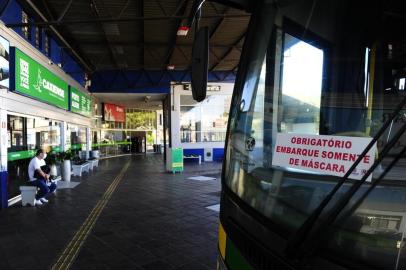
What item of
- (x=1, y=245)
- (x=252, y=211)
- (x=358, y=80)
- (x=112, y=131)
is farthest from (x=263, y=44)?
(x=112, y=131)

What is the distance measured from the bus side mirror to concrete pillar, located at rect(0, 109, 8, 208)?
6993mm

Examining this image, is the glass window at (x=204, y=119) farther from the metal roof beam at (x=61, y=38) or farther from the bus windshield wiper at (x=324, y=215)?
the bus windshield wiper at (x=324, y=215)

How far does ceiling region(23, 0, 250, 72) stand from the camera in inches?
385

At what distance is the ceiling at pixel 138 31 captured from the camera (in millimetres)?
9773

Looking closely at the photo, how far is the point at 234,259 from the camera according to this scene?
1845 mm

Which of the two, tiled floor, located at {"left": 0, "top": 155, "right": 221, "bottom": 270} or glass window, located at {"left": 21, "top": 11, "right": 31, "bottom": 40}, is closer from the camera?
tiled floor, located at {"left": 0, "top": 155, "right": 221, "bottom": 270}

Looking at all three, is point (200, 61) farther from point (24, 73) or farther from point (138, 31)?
point (138, 31)

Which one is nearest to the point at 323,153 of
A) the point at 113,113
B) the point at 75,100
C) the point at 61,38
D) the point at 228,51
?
the point at 61,38

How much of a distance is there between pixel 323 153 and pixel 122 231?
508cm

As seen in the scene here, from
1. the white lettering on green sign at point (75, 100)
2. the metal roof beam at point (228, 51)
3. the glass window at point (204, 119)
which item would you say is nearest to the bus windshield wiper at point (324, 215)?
the metal roof beam at point (228, 51)

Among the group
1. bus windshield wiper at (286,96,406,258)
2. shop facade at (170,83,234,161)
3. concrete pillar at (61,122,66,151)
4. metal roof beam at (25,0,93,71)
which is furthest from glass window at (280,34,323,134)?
shop facade at (170,83,234,161)

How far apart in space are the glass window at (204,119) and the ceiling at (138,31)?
2592 millimetres

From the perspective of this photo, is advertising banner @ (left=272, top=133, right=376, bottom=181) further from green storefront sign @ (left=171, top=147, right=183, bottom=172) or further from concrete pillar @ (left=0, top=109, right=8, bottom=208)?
green storefront sign @ (left=171, top=147, right=183, bottom=172)

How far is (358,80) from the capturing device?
147cm
